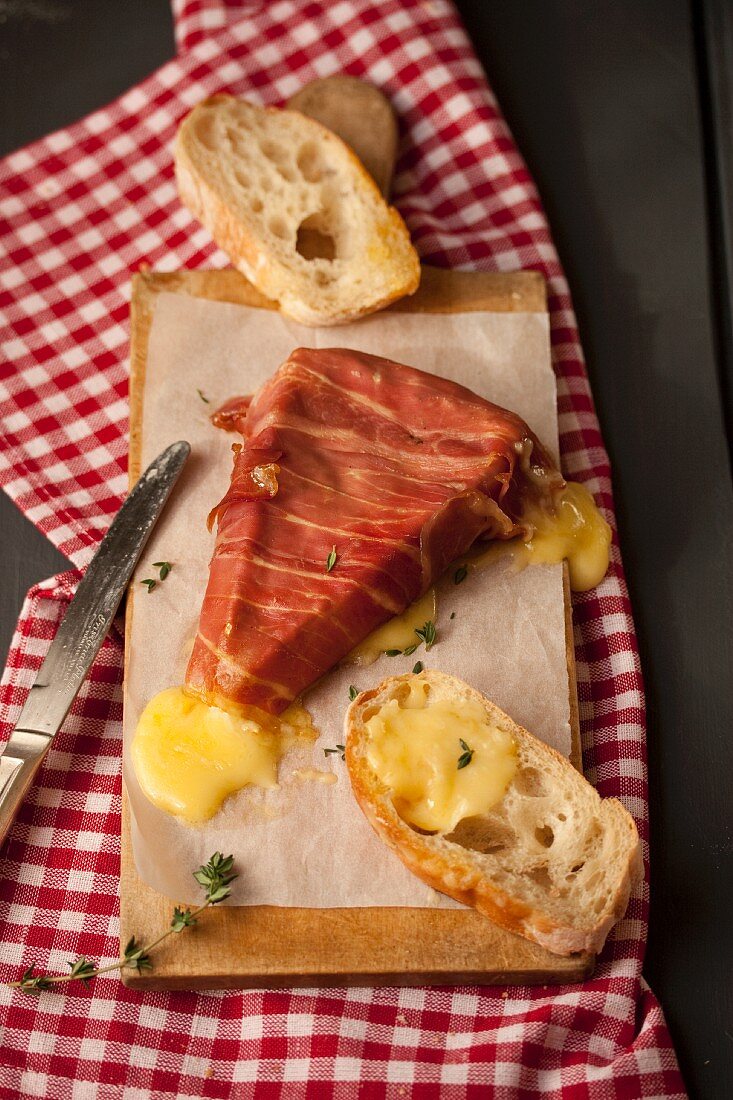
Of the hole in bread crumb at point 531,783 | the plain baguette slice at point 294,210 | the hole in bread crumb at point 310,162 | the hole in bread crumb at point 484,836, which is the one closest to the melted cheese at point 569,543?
the hole in bread crumb at point 531,783

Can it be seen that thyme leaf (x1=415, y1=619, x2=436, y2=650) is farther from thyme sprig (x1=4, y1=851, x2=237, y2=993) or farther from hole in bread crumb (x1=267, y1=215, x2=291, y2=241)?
hole in bread crumb (x1=267, y1=215, x2=291, y2=241)

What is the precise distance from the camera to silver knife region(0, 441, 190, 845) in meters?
2.80

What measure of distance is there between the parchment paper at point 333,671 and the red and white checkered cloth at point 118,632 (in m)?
0.17

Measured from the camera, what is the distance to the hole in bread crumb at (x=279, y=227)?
11.8 ft

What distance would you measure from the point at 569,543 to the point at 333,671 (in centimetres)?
76

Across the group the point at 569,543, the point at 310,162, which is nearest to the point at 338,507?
the point at 569,543

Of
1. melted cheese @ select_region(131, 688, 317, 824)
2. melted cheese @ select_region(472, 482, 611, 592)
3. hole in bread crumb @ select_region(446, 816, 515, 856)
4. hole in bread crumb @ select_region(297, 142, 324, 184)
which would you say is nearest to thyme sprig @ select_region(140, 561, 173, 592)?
melted cheese @ select_region(131, 688, 317, 824)

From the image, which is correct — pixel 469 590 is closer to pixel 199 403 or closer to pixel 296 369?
pixel 296 369

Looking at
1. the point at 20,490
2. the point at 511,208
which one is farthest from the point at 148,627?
the point at 511,208

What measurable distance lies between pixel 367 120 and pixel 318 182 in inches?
13.7

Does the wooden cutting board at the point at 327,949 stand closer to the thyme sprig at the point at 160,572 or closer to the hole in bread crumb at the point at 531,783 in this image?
the hole in bread crumb at the point at 531,783

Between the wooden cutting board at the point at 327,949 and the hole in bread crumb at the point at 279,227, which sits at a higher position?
the hole in bread crumb at the point at 279,227

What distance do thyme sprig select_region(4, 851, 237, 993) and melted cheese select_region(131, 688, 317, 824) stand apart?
5.2 inches

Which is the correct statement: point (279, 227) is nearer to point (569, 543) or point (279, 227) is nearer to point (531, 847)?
point (569, 543)
